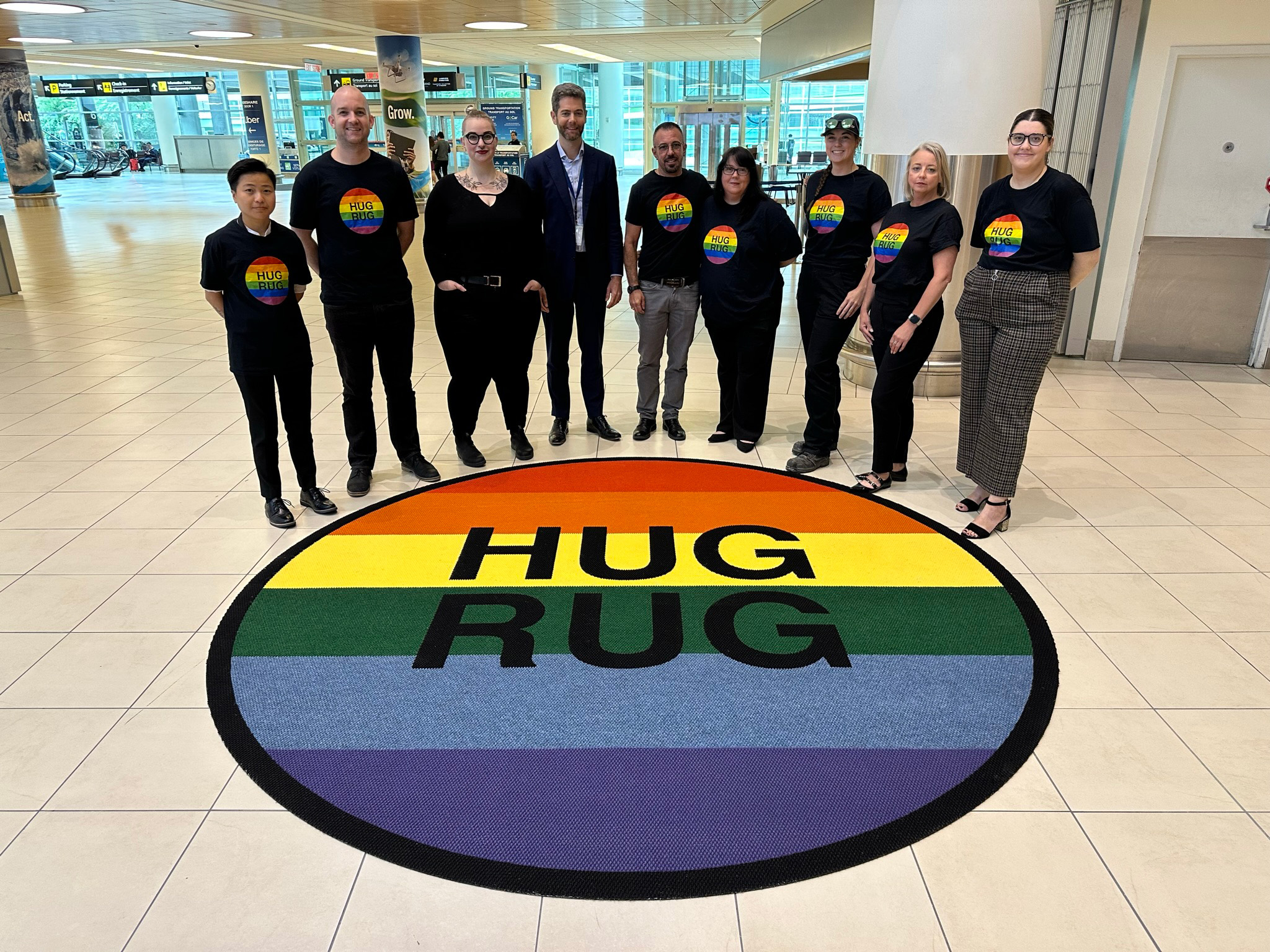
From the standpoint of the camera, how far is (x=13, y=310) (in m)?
8.34

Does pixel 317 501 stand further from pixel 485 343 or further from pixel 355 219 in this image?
pixel 355 219

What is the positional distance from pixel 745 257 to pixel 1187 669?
2.49 meters

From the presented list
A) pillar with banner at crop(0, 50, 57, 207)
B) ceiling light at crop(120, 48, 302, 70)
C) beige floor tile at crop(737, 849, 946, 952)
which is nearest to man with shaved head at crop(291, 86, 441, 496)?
beige floor tile at crop(737, 849, 946, 952)

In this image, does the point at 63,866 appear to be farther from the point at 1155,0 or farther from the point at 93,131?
the point at 93,131

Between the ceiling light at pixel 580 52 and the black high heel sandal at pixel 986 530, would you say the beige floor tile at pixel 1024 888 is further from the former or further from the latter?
the ceiling light at pixel 580 52

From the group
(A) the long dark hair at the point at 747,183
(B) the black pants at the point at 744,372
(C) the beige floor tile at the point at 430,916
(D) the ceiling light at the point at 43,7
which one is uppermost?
(D) the ceiling light at the point at 43,7

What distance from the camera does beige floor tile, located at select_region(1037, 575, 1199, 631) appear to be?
3046 millimetres

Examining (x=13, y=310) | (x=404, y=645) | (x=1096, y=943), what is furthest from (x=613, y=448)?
(x=13, y=310)

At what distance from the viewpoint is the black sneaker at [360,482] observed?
409cm

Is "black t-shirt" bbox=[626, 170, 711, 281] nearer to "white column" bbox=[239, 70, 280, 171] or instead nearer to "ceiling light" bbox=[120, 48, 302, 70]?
"ceiling light" bbox=[120, 48, 302, 70]

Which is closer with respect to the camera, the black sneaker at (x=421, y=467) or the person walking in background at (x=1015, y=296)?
the person walking in background at (x=1015, y=296)

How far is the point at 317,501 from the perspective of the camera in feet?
12.9

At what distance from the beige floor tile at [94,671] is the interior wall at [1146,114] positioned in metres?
6.26

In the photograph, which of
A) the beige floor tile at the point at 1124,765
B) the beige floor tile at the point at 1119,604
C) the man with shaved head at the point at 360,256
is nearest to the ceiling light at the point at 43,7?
the man with shaved head at the point at 360,256
